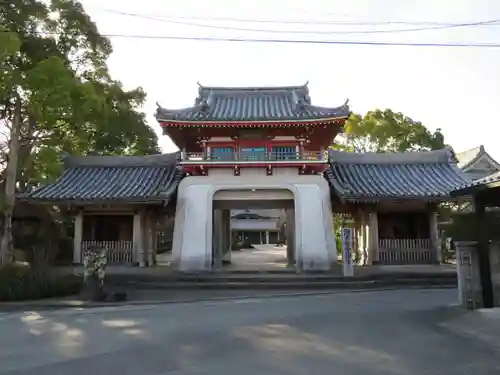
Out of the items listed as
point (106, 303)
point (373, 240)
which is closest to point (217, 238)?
point (373, 240)

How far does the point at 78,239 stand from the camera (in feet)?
63.6

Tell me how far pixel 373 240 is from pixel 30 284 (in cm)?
1333

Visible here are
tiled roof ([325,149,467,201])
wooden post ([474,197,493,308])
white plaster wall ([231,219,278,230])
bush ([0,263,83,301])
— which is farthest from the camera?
white plaster wall ([231,219,278,230])

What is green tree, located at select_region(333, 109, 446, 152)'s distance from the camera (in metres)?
29.2

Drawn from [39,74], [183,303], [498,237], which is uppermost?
[39,74]

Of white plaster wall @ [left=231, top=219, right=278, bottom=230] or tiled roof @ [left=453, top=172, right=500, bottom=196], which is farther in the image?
white plaster wall @ [left=231, top=219, right=278, bottom=230]

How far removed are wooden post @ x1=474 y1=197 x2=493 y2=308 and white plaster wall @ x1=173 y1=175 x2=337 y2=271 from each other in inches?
317

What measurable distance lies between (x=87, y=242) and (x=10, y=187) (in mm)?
6875

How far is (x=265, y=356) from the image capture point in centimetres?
589

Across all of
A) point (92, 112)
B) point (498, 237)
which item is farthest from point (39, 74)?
A: point (498, 237)

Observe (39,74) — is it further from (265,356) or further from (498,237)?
(498,237)

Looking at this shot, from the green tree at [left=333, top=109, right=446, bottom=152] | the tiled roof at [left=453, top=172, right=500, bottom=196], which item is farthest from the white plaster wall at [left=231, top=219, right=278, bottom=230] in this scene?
the tiled roof at [left=453, top=172, right=500, bottom=196]

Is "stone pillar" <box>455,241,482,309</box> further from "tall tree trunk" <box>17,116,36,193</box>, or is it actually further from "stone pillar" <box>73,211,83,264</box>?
"stone pillar" <box>73,211,83,264</box>

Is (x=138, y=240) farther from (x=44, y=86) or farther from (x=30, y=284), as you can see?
(x=44, y=86)
